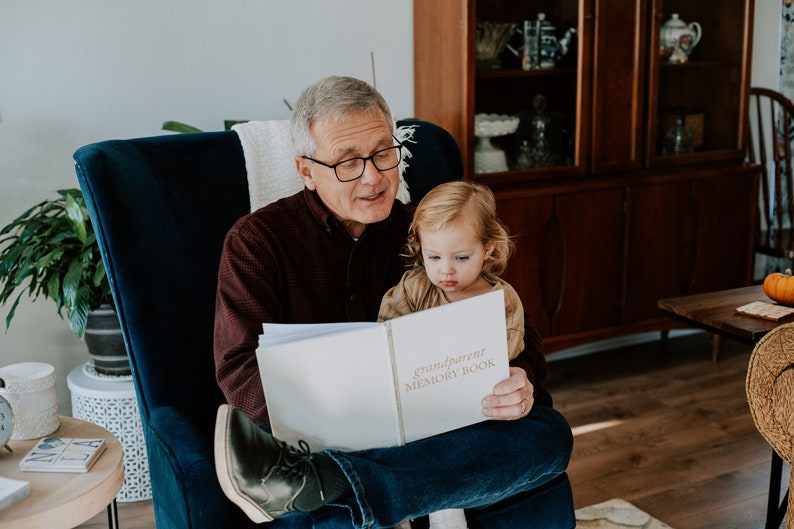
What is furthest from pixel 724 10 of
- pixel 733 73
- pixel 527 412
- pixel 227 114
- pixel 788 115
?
pixel 527 412

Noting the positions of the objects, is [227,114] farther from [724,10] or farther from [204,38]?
[724,10]

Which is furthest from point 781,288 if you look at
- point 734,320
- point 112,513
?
point 112,513

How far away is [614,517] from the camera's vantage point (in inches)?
88.4

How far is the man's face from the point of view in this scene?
1559mm

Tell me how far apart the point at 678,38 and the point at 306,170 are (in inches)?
81.7

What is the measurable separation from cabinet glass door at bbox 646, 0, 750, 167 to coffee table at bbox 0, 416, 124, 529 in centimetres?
228

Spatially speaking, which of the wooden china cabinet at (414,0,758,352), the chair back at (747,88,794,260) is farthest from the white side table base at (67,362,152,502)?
the chair back at (747,88,794,260)

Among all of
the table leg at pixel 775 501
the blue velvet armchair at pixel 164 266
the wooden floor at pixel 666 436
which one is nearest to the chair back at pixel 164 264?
the blue velvet armchair at pixel 164 266

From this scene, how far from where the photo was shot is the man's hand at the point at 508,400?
141 centimetres

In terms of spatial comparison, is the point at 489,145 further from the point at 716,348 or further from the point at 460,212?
the point at 460,212

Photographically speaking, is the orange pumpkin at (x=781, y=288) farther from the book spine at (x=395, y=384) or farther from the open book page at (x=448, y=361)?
the book spine at (x=395, y=384)

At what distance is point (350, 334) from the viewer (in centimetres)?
127

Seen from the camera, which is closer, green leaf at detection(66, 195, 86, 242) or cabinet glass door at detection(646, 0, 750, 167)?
green leaf at detection(66, 195, 86, 242)

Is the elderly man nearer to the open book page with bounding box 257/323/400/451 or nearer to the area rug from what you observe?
the open book page with bounding box 257/323/400/451
